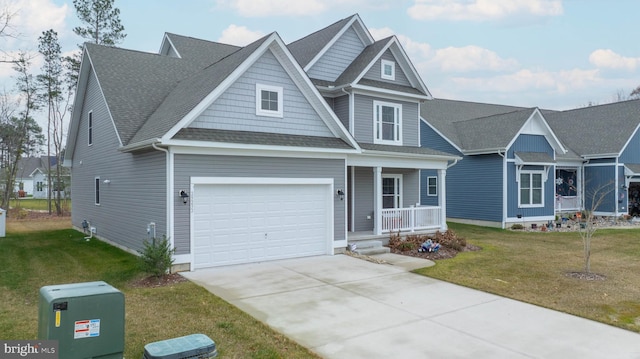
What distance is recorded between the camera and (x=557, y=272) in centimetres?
1039

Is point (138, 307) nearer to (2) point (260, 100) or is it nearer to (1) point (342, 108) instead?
(2) point (260, 100)

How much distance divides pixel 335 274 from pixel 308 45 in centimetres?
1054

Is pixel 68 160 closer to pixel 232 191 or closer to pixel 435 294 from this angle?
pixel 232 191

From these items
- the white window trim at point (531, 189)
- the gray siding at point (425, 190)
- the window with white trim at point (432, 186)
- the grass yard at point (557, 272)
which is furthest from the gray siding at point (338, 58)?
the white window trim at point (531, 189)

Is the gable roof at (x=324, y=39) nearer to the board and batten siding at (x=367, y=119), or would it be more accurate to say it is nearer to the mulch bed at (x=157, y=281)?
the board and batten siding at (x=367, y=119)

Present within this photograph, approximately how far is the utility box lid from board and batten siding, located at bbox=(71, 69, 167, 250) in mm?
5285

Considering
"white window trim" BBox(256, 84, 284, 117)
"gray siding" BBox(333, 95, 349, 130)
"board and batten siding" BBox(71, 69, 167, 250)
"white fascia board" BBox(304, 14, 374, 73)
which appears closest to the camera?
"board and batten siding" BBox(71, 69, 167, 250)

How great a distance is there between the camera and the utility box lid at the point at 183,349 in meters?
4.86

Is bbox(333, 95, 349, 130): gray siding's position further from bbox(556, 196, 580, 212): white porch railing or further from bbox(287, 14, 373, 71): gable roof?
bbox(556, 196, 580, 212): white porch railing

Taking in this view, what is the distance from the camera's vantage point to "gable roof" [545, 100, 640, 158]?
23.5m

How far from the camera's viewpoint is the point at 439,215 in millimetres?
15914

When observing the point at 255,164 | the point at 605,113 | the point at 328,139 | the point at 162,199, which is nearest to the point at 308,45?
the point at 328,139

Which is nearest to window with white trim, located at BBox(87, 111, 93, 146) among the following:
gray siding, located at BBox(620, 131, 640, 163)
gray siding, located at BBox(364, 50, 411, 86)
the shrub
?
the shrub

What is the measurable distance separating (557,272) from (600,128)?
738 inches
